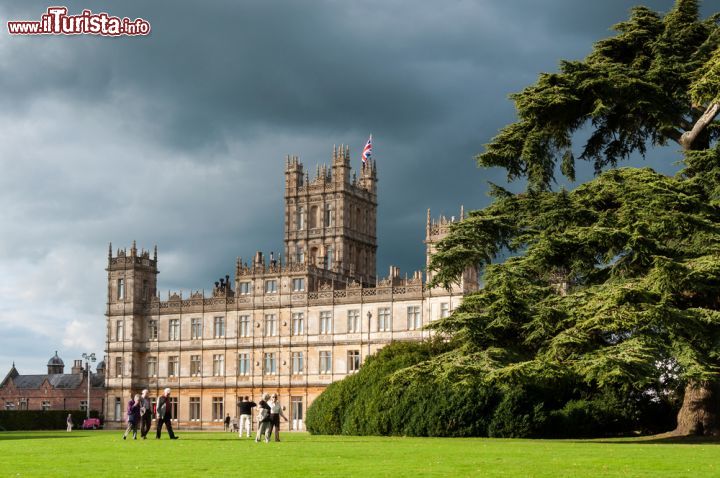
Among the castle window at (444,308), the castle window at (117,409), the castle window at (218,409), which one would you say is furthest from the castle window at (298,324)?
the castle window at (117,409)

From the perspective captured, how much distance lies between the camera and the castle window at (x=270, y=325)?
75062 mm

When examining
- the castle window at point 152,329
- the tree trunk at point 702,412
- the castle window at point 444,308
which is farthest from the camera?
the castle window at point 152,329

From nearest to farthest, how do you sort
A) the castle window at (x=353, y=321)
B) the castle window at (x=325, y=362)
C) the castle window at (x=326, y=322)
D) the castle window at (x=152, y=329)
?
the castle window at (x=353, y=321) → the castle window at (x=325, y=362) → the castle window at (x=326, y=322) → the castle window at (x=152, y=329)

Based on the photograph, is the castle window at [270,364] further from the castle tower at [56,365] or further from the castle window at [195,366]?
the castle tower at [56,365]

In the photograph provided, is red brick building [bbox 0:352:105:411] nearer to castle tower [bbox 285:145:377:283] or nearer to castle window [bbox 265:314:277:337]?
castle tower [bbox 285:145:377:283]

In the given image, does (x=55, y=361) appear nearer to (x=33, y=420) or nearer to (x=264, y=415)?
(x=33, y=420)

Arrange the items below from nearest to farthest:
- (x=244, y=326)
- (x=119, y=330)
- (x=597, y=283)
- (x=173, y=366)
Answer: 1. (x=597, y=283)
2. (x=244, y=326)
3. (x=173, y=366)
4. (x=119, y=330)

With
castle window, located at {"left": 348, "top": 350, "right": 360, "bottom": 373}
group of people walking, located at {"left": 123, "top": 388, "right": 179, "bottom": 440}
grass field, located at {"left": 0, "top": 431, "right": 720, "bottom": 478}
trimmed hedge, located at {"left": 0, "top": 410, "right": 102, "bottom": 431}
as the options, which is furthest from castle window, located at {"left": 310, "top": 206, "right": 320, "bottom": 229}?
grass field, located at {"left": 0, "top": 431, "right": 720, "bottom": 478}

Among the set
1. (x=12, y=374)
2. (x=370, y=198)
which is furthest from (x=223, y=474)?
(x=12, y=374)

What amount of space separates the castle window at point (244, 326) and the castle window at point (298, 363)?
13.6 feet

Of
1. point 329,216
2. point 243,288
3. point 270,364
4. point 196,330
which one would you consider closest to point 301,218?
point 329,216

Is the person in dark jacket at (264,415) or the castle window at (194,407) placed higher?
the person in dark jacket at (264,415)

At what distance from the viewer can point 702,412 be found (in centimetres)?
3203

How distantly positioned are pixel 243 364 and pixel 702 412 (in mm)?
48322
